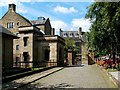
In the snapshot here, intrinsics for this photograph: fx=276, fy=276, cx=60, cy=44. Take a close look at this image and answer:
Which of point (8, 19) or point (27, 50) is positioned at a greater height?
point (8, 19)

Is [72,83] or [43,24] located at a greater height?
[43,24]

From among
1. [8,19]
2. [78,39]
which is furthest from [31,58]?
[78,39]

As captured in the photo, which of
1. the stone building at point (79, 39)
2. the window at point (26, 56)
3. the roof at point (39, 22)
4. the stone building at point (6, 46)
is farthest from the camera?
the stone building at point (79, 39)

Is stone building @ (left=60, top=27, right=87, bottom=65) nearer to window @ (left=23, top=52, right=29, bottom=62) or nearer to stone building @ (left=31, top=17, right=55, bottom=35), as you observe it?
stone building @ (left=31, top=17, right=55, bottom=35)

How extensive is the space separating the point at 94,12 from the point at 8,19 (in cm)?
4106

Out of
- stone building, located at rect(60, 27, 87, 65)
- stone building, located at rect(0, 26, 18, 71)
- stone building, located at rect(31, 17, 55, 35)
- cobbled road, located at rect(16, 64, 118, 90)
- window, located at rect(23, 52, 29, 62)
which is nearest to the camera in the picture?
cobbled road, located at rect(16, 64, 118, 90)

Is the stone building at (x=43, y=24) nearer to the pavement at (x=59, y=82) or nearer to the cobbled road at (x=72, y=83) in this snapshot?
the pavement at (x=59, y=82)

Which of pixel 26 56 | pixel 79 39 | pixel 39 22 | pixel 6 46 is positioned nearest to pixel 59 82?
pixel 6 46

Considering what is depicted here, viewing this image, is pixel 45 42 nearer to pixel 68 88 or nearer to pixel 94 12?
pixel 94 12

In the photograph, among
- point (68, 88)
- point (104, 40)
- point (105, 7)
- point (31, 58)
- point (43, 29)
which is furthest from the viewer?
point (43, 29)

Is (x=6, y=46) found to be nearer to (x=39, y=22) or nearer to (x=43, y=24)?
(x=43, y=24)

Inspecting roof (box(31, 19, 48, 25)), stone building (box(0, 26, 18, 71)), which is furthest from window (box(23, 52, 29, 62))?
stone building (box(0, 26, 18, 71))

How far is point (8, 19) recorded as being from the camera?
2356 inches

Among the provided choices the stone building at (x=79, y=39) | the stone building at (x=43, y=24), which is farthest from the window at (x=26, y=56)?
the stone building at (x=79, y=39)
